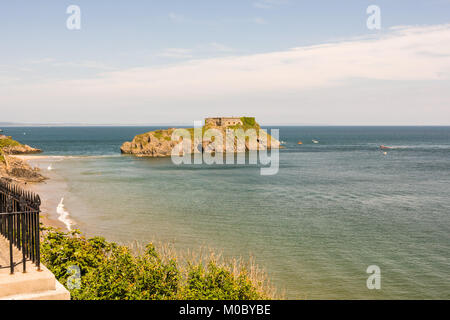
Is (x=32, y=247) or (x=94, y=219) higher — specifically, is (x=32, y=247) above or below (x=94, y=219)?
above

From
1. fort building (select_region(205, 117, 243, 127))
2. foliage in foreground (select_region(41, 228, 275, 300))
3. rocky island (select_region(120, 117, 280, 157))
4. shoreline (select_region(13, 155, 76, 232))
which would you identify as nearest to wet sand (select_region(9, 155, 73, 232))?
shoreline (select_region(13, 155, 76, 232))

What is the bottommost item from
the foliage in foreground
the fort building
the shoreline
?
the shoreline

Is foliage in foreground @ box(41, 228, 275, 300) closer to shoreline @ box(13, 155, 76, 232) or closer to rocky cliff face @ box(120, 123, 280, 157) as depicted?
shoreline @ box(13, 155, 76, 232)

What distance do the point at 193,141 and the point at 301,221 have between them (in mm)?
107778

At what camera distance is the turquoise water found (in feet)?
95.6

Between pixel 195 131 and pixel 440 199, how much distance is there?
111m

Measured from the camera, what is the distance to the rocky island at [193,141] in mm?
139500

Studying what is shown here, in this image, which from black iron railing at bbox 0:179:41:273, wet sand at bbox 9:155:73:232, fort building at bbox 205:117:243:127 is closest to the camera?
black iron railing at bbox 0:179:41:273

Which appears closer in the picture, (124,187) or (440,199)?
(440,199)

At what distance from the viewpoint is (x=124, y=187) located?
67938mm

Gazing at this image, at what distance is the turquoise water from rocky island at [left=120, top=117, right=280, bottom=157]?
54.3 metres

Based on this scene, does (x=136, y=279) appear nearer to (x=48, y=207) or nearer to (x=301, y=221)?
(x=301, y=221)
